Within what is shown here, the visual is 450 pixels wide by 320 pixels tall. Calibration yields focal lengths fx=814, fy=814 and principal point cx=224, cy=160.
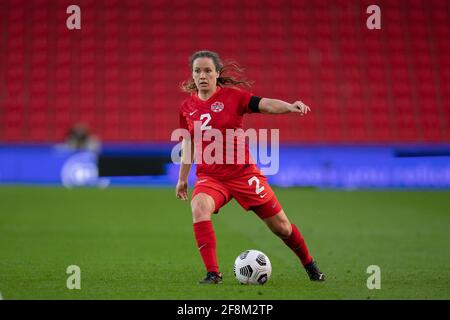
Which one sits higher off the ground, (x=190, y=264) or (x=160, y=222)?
(x=160, y=222)

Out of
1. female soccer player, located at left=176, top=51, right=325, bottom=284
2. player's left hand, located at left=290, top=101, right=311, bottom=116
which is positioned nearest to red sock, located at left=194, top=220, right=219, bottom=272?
female soccer player, located at left=176, top=51, right=325, bottom=284

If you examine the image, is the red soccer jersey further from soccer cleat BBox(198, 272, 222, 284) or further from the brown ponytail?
soccer cleat BBox(198, 272, 222, 284)

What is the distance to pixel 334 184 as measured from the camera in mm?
19438

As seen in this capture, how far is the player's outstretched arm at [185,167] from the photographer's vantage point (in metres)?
7.26

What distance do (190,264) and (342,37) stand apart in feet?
55.9

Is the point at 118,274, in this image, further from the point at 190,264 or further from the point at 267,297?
the point at 267,297

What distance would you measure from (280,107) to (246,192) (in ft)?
2.76

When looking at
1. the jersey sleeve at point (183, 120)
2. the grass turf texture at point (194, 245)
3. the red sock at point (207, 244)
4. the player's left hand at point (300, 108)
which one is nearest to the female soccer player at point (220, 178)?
the red sock at point (207, 244)

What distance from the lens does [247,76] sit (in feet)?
76.4

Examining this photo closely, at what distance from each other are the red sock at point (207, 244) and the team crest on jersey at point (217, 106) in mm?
968

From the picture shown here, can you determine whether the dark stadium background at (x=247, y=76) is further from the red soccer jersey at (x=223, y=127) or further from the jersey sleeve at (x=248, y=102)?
the jersey sleeve at (x=248, y=102)
